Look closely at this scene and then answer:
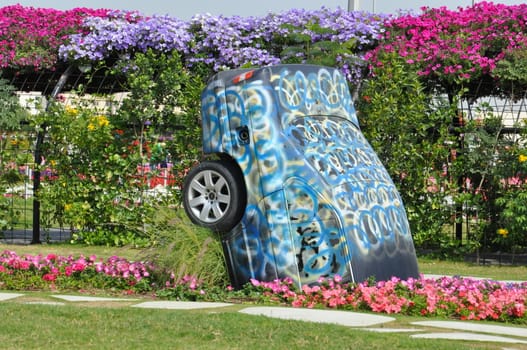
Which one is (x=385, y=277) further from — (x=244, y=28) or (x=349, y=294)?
(x=244, y=28)

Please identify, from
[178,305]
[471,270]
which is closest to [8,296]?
[178,305]

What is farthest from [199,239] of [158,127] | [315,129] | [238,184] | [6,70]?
[6,70]

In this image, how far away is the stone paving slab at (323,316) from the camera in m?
6.94

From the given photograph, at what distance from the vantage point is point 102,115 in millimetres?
14797

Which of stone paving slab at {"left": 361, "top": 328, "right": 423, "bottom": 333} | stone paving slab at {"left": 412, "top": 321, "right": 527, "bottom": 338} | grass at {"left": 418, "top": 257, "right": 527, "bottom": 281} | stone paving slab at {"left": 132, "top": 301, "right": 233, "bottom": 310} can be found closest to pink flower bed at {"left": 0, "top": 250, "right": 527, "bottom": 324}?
stone paving slab at {"left": 132, "top": 301, "right": 233, "bottom": 310}

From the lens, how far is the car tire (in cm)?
881

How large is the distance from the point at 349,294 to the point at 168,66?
7200 mm

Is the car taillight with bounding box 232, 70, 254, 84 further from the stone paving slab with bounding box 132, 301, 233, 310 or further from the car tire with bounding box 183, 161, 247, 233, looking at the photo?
the stone paving slab with bounding box 132, 301, 233, 310

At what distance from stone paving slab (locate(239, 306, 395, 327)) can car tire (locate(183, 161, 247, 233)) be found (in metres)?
1.38

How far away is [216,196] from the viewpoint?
8.96 m

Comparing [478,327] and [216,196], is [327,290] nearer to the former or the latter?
[216,196]

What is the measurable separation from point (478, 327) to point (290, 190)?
2334mm

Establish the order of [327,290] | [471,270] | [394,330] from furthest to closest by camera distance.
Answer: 1. [471,270]
2. [327,290]
3. [394,330]

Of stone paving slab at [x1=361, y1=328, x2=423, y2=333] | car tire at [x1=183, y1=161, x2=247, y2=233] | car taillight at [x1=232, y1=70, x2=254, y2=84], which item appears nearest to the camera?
stone paving slab at [x1=361, y1=328, x2=423, y2=333]
